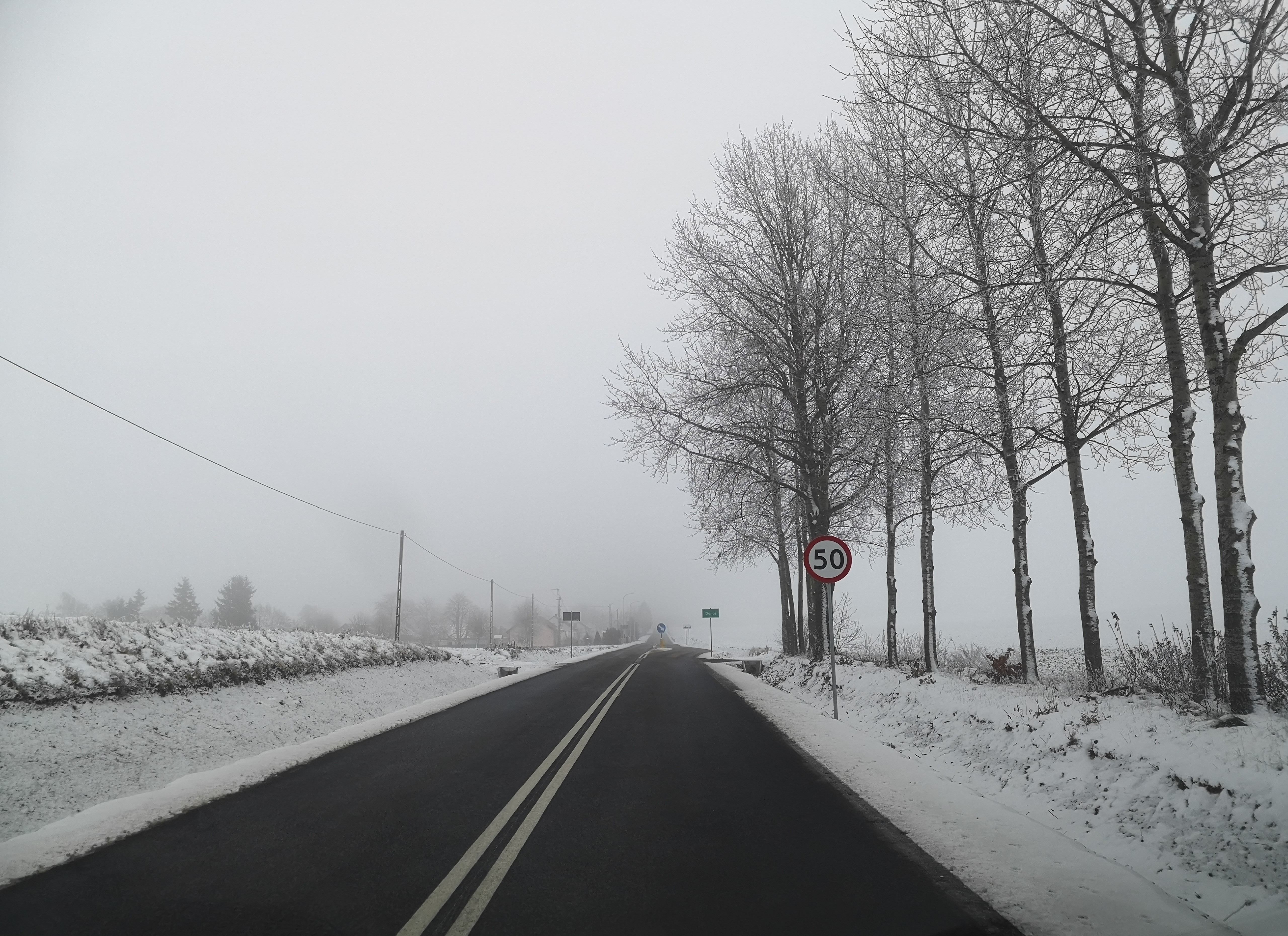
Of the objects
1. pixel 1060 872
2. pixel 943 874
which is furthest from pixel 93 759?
pixel 1060 872

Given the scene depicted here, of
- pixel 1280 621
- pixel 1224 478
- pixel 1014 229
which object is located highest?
pixel 1014 229

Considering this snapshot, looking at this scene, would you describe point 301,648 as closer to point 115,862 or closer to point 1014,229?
point 115,862

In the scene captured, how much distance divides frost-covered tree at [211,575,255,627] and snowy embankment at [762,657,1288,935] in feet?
276

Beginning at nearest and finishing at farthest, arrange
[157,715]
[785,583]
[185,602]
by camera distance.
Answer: [157,715]
[785,583]
[185,602]

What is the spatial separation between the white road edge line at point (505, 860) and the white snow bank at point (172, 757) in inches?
113

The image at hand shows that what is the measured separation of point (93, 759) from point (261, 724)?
8.79ft

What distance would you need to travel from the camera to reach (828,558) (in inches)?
408

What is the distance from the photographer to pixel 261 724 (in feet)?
28.8

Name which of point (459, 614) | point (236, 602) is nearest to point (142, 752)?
point (236, 602)

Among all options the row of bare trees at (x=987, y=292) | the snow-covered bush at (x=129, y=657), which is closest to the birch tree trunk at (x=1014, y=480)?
the row of bare trees at (x=987, y=292)

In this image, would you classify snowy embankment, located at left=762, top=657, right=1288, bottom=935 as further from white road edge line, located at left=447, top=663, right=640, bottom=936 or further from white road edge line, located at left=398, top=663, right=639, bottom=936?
white road edge line, located at left=398, top=663, right=639, bottom=936

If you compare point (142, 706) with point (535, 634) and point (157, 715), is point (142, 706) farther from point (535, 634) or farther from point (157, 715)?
point (535, 634)

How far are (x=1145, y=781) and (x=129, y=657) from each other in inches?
446

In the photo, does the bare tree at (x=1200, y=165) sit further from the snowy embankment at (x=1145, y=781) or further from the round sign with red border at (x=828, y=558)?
the round sign with red border at (x=828, y=558)
